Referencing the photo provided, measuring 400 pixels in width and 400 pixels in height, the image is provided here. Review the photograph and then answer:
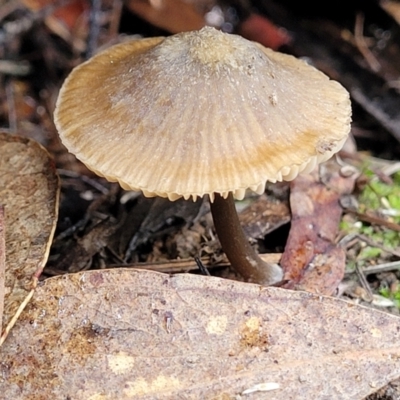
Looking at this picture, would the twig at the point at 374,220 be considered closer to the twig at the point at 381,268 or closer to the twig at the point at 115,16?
the twig at the point at 381,268

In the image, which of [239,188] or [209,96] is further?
[209,96]

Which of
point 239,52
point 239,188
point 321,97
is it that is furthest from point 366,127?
point 239,188

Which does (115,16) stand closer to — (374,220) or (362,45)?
(362,45)

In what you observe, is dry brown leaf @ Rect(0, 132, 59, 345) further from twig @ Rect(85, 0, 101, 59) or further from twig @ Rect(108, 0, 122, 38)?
twig @ Rect(108, 0, 122, 38)

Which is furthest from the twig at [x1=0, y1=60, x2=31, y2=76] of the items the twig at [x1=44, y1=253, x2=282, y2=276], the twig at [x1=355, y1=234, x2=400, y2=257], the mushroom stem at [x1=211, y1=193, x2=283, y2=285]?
the twig at [x1=355, y1=234, x2=400, y2=257]

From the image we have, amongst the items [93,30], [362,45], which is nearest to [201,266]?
[93,30]

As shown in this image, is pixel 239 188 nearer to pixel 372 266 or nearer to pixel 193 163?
pixel 193 163

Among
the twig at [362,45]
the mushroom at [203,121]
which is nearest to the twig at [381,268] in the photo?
the mushroom at [203,121]
